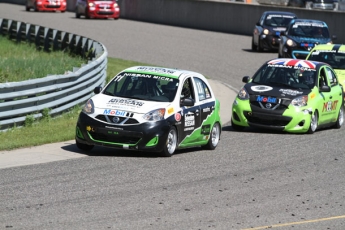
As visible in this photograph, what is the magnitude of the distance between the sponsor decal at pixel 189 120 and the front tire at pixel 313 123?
403 centimetres

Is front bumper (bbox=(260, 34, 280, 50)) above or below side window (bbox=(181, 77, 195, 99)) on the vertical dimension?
below

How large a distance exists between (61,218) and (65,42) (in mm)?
23138

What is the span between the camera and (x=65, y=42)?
3269cm

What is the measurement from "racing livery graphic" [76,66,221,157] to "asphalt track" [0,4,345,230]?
0.86ft

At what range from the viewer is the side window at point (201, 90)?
52.5 feet

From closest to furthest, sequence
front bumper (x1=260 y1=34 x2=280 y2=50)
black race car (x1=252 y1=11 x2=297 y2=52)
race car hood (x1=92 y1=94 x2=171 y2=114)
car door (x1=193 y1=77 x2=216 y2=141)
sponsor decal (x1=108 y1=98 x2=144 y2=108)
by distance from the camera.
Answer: race car hood (x1=92 y1=94 x2=171 y2=114)
sponsor decal (x1=108 y1=98 x2=144 y2=108)
car door (x1=193 y1=77 x2=216 y2=141)
black race car (x1=252 y1=11 x2=297 y2=52)
front bumper (x1=260 y1=34 x2=280 y2=50)

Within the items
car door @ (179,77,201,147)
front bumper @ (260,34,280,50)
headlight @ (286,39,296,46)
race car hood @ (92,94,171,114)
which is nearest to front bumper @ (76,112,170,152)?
race car hood @ (92,94,171,114)

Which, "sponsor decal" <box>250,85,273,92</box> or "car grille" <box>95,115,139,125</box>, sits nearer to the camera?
"car grille" <box>95,115,139,125</box>

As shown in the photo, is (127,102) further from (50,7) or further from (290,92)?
(50,7)

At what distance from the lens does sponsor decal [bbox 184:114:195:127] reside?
15.3 meters

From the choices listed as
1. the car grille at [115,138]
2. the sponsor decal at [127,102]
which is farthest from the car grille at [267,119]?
the car grille at [115,138]

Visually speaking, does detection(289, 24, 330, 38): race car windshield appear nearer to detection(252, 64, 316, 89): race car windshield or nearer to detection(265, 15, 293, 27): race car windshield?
detection(265, 15, 293, 27): race car windshield

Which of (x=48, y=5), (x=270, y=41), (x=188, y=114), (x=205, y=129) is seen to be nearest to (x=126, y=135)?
(x=188, y=114)

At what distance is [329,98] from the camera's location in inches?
773
